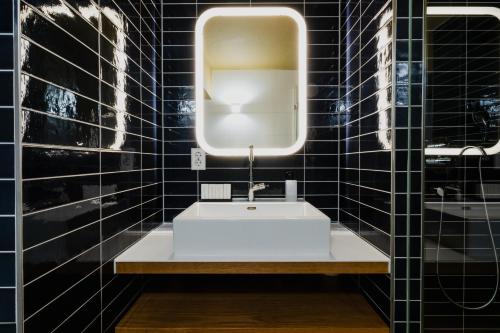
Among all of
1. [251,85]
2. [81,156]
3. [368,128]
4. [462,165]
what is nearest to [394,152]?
[368,128]

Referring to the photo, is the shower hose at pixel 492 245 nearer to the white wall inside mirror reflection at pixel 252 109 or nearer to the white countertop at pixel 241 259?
the white countertop at pixel 241 259

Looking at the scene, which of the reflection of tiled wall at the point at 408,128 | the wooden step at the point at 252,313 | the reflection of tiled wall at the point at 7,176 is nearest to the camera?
the reflection of tiled wall at the point at 7,176

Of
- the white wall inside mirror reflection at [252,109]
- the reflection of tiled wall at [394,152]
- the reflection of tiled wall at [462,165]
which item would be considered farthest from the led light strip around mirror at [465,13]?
the white wall inside mirror reflection at [252,109]

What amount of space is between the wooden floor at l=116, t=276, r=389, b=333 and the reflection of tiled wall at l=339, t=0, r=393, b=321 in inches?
4.4

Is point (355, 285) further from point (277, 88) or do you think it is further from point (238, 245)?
point (277, 88)

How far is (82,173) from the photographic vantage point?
1.01m

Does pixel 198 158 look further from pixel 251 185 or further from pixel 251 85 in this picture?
pixel 251 85

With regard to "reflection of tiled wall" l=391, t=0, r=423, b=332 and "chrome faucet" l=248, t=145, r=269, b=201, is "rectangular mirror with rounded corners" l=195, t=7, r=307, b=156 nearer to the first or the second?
"chrome faucet" l=248, t=145, r=269, b=201

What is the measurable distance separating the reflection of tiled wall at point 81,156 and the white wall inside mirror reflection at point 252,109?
43 cm

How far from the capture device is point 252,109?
187 cm

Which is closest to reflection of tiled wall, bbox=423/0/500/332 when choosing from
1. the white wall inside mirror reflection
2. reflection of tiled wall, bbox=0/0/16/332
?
the white wall inside mirror reflection

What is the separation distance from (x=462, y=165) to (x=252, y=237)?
921 mm

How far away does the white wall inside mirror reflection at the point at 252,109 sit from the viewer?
1872 millimetres

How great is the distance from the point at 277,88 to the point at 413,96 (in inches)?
33.1
